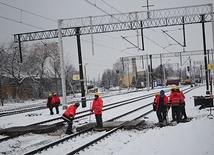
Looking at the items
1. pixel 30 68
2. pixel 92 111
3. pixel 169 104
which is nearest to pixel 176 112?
pixel 169 104

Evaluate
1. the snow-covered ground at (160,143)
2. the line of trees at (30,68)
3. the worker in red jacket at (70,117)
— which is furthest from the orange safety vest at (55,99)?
the line of trees at (30,68)

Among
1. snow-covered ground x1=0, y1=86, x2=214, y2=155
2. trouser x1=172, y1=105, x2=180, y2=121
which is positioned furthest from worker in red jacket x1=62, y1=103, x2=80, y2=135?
trouser x1=172, y1=105, x2=180, y2=121

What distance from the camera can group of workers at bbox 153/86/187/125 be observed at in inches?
556

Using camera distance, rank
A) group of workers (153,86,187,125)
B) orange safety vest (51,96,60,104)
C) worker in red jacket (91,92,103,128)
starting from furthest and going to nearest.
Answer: orange safety vest (51,96,60,104), group of workers (153,86,187,125), worker in red jacket (91,92,103,128)

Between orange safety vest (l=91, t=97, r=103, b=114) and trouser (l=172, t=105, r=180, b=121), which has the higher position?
orange safety vest (l=91, t=97, r=103, b=114)

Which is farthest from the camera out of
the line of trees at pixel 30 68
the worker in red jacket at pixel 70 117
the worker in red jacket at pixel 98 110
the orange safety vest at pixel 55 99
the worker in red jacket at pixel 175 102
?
the line of trees at pixel 30 68

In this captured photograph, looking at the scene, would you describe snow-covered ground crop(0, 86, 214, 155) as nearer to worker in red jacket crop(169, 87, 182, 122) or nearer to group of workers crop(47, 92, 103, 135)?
group of workers crop(47, 92, 103, 135)

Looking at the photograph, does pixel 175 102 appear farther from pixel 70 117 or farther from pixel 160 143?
pixel 70 117

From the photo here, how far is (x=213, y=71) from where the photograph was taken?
2544 centimetres

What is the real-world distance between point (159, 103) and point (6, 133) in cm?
793

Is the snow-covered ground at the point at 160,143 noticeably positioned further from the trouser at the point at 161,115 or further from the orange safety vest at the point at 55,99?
the orange safety vest at the point at 55,99

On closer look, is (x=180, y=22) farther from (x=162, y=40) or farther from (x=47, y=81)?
(x=47, y=81)

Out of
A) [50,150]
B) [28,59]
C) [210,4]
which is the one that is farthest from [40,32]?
A: [28,59]

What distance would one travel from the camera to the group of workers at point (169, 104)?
1412 centimetres
